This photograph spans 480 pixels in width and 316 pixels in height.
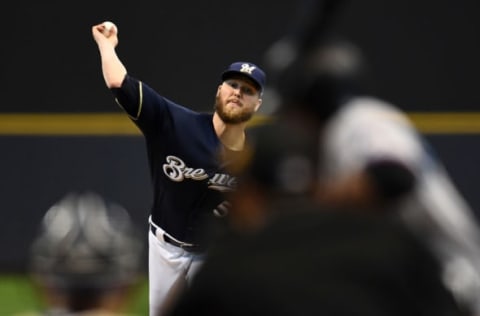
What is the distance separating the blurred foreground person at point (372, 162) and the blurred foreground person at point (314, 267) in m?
0.08

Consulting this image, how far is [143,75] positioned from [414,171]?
25.6ft

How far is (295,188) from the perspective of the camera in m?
2.55

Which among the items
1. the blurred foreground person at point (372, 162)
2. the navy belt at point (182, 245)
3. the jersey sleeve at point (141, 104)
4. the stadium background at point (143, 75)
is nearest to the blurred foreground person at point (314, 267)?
the blurred foreground person at point (372, 162)

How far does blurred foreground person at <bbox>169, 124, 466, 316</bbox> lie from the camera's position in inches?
88.4

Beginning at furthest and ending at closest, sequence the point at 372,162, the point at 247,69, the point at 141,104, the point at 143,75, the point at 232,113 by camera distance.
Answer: the point at 143,75, the point at 247,69, the point at 232,113, the point at 141,104, the point at 372,162

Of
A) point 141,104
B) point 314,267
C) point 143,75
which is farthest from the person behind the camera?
point 143,75

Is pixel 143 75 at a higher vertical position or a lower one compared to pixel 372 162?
lower

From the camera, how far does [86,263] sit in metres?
2.36

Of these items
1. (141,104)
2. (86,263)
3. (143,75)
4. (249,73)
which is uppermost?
(86,263)

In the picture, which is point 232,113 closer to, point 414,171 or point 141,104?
point 141,104

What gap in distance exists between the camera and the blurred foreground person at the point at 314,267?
225 cm

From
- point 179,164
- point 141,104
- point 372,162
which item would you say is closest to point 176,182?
point 179,164

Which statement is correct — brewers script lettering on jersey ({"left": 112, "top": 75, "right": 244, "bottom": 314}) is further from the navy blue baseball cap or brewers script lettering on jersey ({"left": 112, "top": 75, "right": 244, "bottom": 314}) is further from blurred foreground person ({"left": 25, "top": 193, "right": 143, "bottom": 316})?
blurred foreground person ({"left": 25, "top": 193, "right": 143, "bottom": 316})

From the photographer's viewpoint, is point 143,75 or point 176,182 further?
point 143,75
